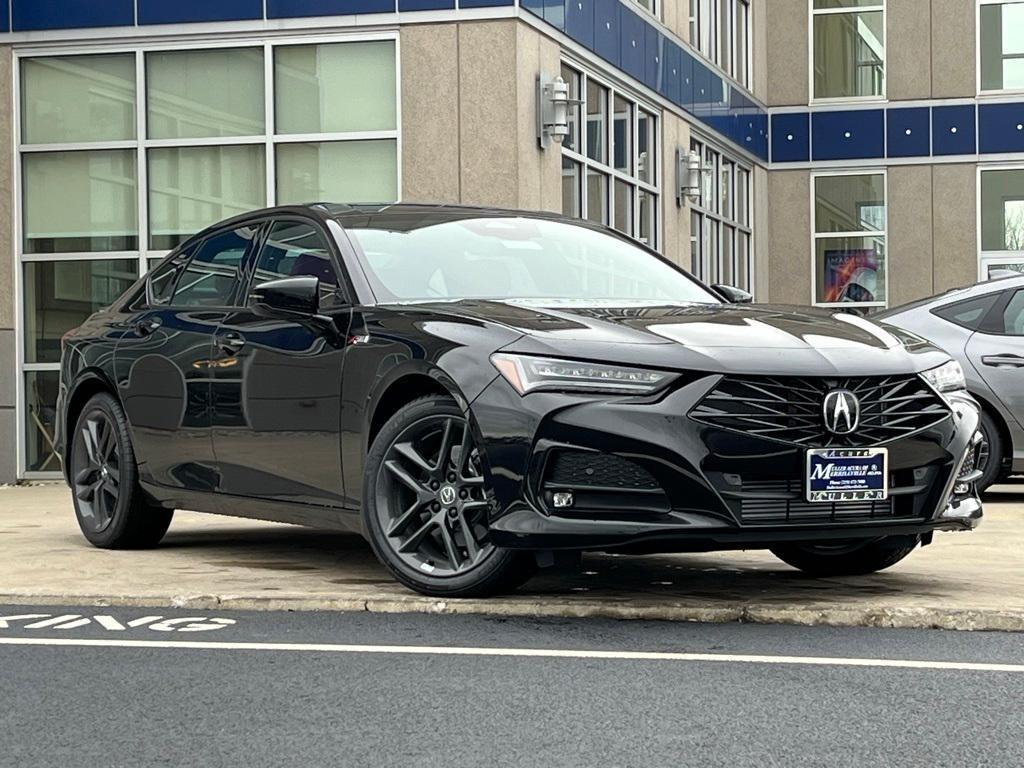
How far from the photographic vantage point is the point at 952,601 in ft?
21.3

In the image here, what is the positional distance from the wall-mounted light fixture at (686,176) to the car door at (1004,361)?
859 cm

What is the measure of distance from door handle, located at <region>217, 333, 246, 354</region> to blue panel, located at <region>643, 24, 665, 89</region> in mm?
11794

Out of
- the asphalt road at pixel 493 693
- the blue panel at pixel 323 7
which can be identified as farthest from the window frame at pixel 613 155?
the asphalt road at pixel 493 693

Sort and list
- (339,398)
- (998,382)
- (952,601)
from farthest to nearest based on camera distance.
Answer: (998,382) < (339,398) < (952,601)

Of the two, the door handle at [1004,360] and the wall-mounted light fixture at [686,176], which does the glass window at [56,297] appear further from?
the door handle at [1004,360]

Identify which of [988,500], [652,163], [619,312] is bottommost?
[988,500]

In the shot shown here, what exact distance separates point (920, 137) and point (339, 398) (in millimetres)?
20320

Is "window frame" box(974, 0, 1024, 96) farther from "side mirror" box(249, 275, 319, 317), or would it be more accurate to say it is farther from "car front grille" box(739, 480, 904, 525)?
"car front grille" box(739, 480, 904, 525)

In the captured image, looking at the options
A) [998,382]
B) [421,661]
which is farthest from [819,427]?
[998,382]

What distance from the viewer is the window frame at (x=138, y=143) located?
15109mm

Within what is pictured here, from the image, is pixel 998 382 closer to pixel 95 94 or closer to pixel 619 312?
pixel 619 312

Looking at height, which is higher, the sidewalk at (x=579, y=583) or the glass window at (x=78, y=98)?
the glass window at (x=78, y=98)

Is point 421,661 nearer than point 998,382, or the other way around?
point 421,661

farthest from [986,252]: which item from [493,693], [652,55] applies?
[493,693]
